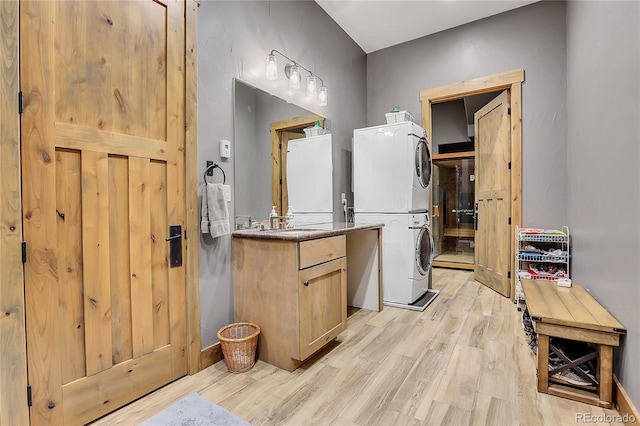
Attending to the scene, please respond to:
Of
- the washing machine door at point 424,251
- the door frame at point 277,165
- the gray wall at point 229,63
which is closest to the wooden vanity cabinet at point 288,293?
the gray wall at point 229,63

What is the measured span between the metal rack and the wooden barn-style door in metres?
3.05

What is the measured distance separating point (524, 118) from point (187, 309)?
368 centimetres

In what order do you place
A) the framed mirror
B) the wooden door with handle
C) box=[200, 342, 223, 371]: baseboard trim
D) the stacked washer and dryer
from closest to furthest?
box=[200, 342, 223, 371]: baseboard trim → the framed mirror → the stacked washer and dryer → the wooden door with handle

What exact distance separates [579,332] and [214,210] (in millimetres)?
2111

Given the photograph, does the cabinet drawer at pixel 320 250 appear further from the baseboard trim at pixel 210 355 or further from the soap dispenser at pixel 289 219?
the baseboard trim at pixel 210 355

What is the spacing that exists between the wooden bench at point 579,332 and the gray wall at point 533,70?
63.7 inches

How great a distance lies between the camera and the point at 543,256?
2.97 metres

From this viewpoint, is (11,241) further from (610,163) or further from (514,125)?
(514,125)

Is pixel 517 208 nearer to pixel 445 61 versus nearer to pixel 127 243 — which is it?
pixel 445 61

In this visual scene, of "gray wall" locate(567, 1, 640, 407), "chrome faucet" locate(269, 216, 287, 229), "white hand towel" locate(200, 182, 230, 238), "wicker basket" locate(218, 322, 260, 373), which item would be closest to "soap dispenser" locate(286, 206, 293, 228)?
"chrome faucet" locate(269, 216, 287, 229)

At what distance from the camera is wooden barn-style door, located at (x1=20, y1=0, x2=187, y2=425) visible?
1.34m

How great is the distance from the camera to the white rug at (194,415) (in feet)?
4.78

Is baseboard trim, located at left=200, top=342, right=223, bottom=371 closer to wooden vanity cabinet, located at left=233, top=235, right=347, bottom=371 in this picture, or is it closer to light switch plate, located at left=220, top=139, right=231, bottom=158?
wooden vanity cabinet, located at left=233, top=235, right=347, bottom=371

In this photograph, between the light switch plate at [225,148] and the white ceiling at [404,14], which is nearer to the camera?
the light switch plate at [225,148]
